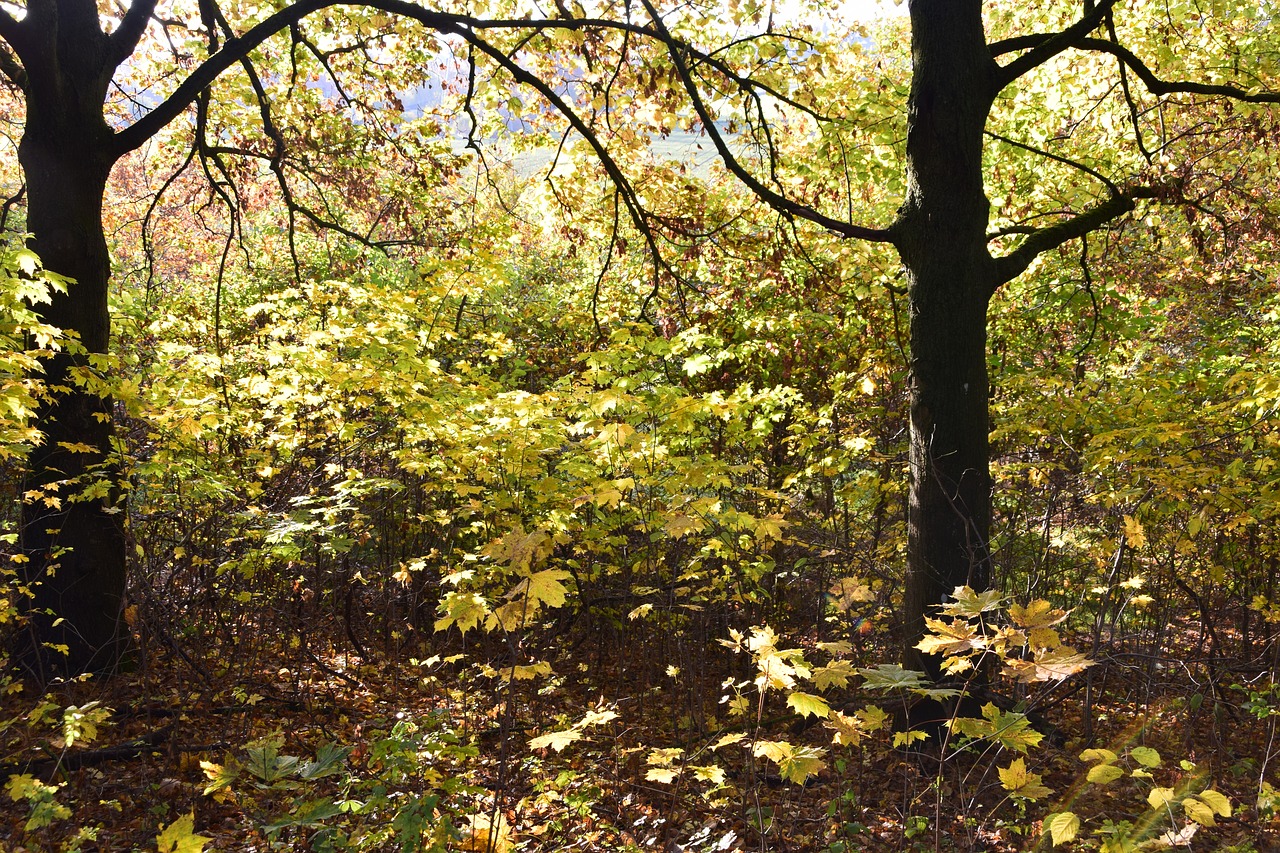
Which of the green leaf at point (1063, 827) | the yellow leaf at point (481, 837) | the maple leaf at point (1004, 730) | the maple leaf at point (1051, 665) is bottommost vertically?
the yellow leaf at point (481, 837)

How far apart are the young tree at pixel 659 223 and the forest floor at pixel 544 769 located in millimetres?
815

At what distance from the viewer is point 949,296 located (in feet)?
15.1

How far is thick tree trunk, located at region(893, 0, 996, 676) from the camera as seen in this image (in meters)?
4.61

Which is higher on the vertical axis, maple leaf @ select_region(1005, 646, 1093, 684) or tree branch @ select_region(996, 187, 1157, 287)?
tree branch @ select_region(996, 187, 1157, 287)

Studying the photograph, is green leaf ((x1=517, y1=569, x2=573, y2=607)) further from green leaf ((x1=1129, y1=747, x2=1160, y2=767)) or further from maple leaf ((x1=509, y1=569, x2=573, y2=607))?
green leaf ((x1=1129, y1=747, x2=1160, y2=767))

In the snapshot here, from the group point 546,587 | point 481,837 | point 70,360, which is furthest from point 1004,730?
point 70,360

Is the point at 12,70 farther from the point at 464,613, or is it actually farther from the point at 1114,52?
the point at 1114,52

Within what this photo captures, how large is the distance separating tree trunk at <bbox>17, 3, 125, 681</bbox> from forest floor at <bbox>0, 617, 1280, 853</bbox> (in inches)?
22.1

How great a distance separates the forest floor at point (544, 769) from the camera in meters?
3.67

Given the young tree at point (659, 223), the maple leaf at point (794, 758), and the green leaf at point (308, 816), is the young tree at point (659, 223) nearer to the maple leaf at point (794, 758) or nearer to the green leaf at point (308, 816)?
the maple leaf at point (794, 758)

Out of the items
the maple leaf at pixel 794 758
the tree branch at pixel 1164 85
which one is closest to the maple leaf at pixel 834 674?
the maple leaf at pixel 794 758

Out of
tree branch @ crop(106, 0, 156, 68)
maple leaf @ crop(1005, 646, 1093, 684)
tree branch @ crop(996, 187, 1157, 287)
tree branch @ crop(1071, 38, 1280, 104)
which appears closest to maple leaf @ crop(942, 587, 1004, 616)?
maple leaf @ crop(1005, 646, 1093, 684)

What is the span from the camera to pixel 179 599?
234 inches

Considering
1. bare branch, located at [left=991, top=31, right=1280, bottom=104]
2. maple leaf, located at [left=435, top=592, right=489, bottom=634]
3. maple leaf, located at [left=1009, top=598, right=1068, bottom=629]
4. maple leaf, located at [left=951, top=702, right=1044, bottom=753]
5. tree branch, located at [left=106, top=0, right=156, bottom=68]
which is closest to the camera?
maple leaf, located at [left=1009, top=598, right=1068, bottom=629]
